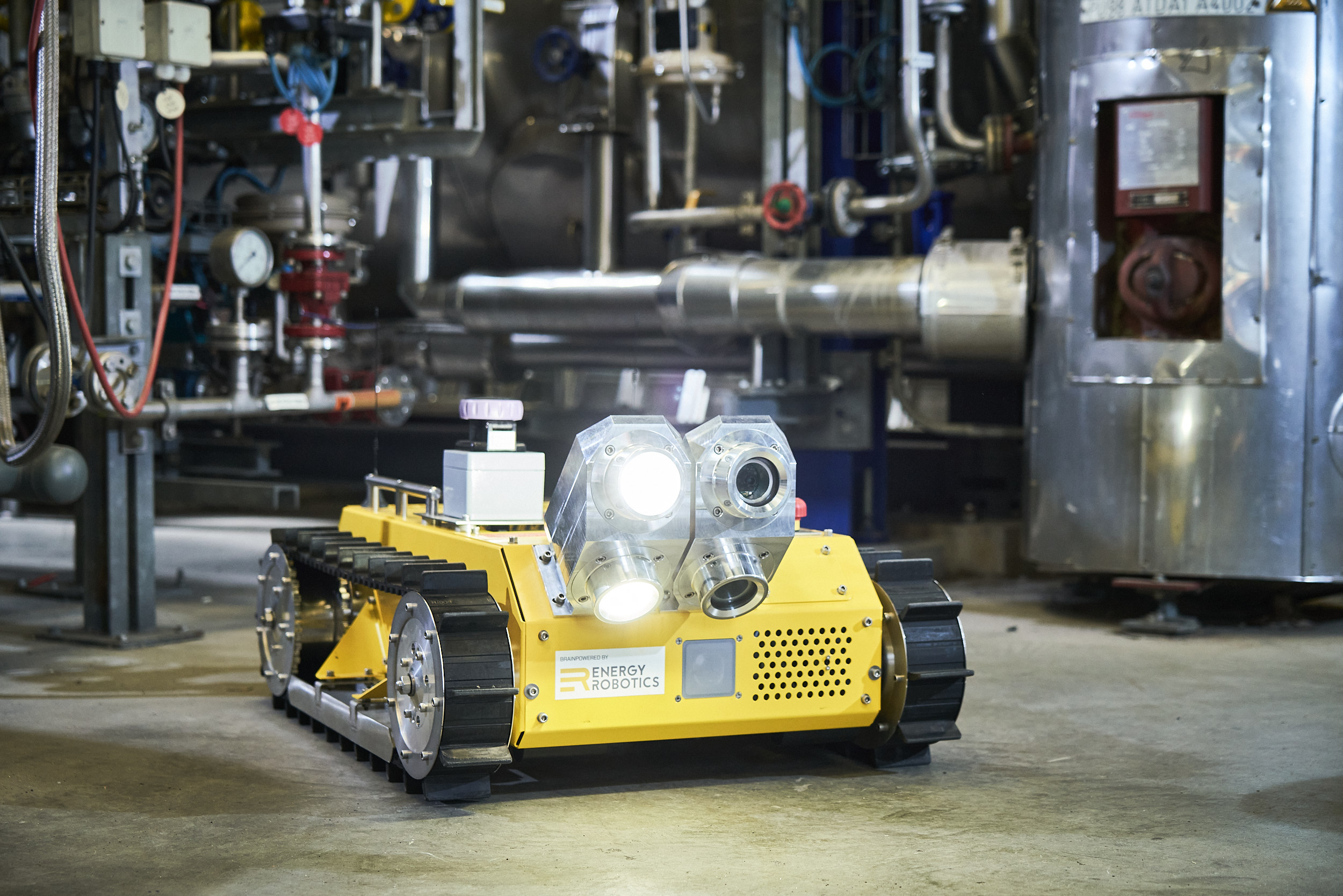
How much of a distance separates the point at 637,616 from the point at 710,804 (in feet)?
1.44

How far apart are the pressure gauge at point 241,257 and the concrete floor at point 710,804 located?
1.50 metres

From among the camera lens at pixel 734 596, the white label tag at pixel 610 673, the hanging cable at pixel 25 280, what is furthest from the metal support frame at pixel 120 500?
the camera lens at pixel 734 596

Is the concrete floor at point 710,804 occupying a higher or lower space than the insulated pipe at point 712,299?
lower

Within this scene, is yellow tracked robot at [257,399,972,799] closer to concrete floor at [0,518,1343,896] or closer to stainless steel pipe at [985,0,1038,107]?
concrete floor at [0,518,1343,896]

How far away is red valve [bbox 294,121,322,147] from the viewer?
19.1 feet

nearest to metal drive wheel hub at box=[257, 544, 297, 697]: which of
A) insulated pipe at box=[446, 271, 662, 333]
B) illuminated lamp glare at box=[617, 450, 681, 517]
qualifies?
illuminated lamp glare at box=[617, 450, 681, 517]

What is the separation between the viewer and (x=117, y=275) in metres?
5.32

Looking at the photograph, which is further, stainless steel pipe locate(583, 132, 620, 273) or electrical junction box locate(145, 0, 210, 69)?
stainless steel pipe locate(583, 132, 620, 273)

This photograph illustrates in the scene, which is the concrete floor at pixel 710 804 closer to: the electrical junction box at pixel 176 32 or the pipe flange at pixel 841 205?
the electrical junction box at pixel 176 32

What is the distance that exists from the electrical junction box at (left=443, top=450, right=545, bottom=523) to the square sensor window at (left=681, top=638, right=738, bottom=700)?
55 centimetres

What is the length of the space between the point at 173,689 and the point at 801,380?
3.33 m

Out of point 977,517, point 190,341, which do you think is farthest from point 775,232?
point 190,341

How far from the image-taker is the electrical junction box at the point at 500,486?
3.63m

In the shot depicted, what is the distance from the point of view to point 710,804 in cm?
333
